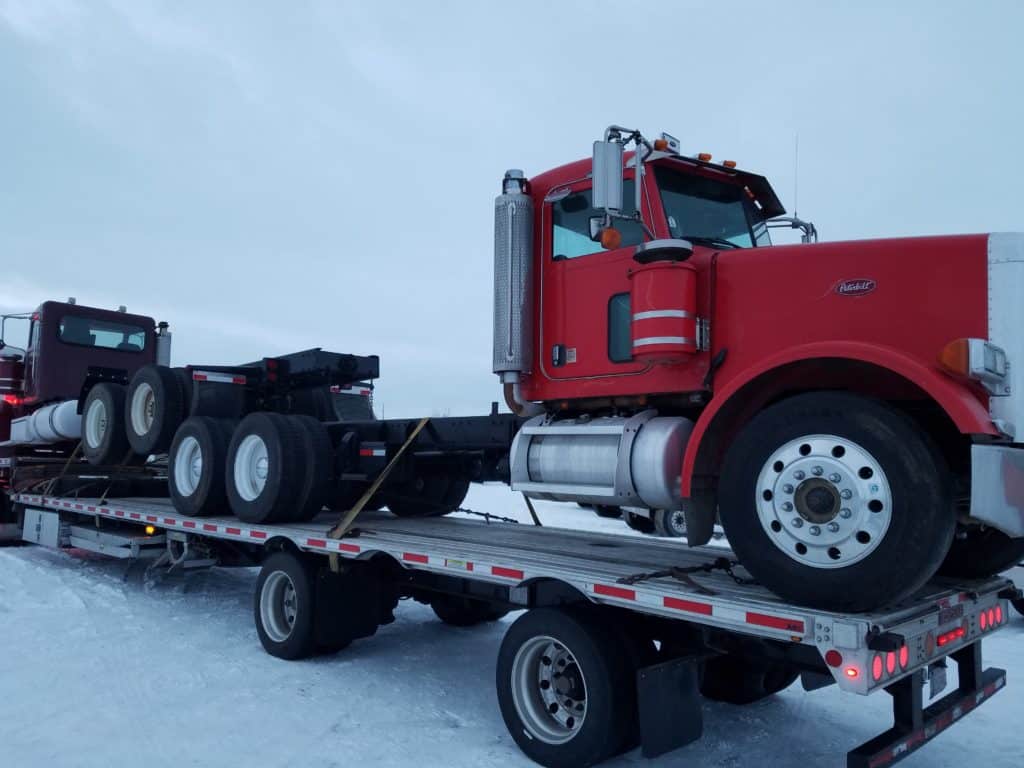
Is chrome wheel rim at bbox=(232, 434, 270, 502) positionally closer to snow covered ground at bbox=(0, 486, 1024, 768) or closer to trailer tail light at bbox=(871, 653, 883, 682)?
snow covered ground at bbox=(0, 486, 1024, 768)

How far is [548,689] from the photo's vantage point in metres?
4.26

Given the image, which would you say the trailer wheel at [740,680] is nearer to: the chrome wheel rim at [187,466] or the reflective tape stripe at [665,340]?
the reflective tape stripe at [665,340]

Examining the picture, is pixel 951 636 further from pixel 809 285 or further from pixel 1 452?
pixel 1 452

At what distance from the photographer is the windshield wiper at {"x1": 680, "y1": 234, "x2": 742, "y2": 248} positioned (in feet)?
15.2

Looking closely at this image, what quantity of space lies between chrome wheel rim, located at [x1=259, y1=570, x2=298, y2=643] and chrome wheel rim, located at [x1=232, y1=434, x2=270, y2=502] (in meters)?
0.88

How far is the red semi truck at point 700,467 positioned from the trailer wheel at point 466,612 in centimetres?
52

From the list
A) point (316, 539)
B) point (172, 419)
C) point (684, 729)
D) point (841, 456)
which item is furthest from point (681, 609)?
point (172, 419)

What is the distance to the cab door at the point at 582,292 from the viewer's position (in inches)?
185

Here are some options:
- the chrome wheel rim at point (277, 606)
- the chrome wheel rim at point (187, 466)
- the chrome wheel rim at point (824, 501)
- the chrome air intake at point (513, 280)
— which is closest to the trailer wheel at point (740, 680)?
the chrome wheel rim at point (824, 501)

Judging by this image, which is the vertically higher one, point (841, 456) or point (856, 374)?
point (856, 374)

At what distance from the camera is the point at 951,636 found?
371 centimetres

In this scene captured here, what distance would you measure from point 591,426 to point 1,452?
10.2 m

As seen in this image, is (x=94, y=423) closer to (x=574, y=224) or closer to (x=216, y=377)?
(x=216, y=377)

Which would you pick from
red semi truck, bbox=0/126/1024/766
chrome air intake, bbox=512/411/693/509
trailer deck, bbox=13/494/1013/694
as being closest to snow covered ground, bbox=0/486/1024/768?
red semi truck, bbox=0/126/1024/766
